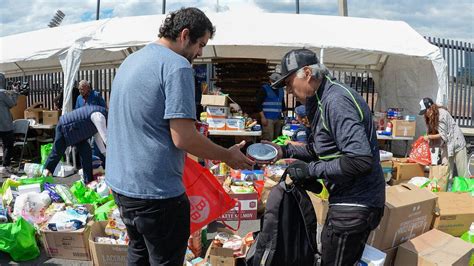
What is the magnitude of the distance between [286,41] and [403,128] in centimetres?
Answer: 285

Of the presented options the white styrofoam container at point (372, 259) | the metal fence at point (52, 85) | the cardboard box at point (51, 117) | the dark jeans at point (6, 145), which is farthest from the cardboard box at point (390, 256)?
the metal fence at point (52, 85)

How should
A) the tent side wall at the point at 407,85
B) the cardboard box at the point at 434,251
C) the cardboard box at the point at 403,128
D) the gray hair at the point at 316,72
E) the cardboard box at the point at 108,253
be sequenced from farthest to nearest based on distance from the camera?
the tent side wall at the point at 407,85
the cardboard box at the point at 403,128
the cardboard box at the point at 108,253
the cardboard box at the point at 434,251
the gray hair at the point at 316,72

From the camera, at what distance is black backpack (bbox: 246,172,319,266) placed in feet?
7.04

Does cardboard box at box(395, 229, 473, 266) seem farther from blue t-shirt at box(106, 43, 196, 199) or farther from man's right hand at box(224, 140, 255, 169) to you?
blue t-shirt at box(106, 43, 196, 199)

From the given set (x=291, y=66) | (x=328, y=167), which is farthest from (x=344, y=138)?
(x=291, y=66)

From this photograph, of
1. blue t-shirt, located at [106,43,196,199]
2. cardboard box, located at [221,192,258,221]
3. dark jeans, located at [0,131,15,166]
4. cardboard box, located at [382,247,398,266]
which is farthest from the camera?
dark jeans, located at [0,131,15,166]

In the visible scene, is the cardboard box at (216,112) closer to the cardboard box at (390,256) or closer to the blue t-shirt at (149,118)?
the cardboard box at (390,256)

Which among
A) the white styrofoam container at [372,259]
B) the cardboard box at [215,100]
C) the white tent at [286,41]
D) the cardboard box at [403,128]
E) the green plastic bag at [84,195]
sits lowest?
the green plastic bag at [84,195]

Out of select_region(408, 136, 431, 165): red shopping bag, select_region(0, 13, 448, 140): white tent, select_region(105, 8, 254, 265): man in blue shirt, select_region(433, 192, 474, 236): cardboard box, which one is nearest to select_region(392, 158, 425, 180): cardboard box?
select_region(408, 136, 431, 165): red shopping bag

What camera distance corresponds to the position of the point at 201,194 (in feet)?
8.82

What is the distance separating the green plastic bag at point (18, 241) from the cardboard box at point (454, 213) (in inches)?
141

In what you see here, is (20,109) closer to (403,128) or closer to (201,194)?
(403,128)

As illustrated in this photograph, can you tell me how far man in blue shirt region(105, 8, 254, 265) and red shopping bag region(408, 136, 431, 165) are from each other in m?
5.07

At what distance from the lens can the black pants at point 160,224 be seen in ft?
6.13
